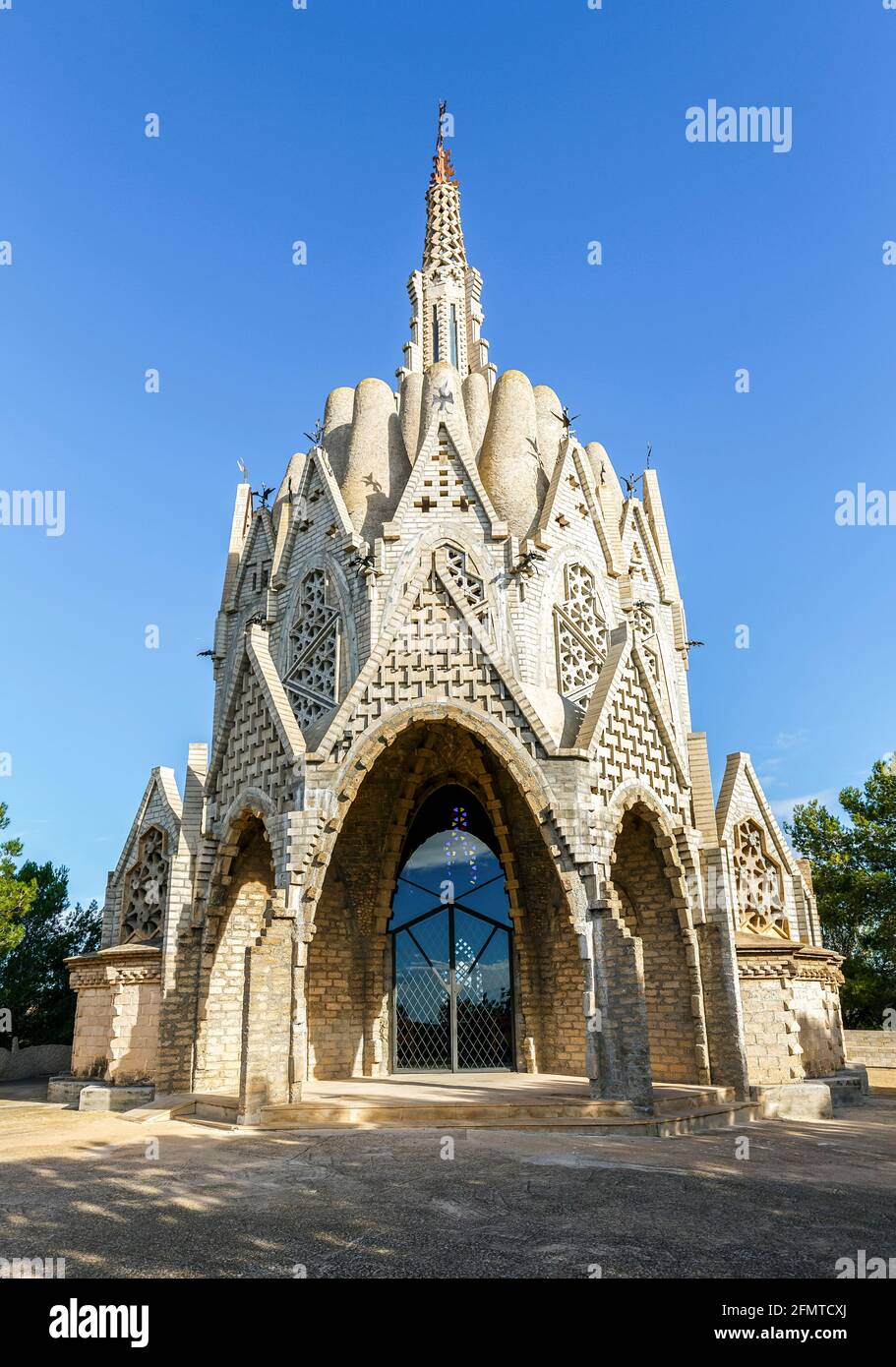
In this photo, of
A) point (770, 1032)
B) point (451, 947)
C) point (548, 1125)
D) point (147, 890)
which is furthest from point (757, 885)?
point (147, 890)

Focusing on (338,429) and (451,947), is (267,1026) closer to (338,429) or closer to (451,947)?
(451,947)

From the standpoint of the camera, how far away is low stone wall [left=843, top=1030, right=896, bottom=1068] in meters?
28.2

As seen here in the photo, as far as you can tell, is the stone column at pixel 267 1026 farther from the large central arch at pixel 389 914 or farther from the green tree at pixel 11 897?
the green tree at pixel 11 897

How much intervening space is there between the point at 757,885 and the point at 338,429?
1503 cm

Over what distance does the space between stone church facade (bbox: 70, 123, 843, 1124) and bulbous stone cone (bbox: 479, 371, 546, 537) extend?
2.7 inches

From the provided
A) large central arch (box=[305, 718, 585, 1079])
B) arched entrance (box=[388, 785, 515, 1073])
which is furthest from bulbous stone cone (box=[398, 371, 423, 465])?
arched entrance (box=[388, 785, 515, 1073])

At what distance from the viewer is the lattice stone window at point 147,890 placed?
19.7 m

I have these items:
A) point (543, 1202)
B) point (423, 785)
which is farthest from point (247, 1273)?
point (423, 785)

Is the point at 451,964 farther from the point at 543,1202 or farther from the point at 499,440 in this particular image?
the point at 499,440

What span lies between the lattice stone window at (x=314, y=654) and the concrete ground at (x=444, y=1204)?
28.4 ft

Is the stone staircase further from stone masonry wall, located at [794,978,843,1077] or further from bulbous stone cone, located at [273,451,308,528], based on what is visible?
bulbous stone cone, located at [273,451,308,528]

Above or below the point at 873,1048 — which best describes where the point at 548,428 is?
above

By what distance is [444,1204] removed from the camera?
26.3ft
